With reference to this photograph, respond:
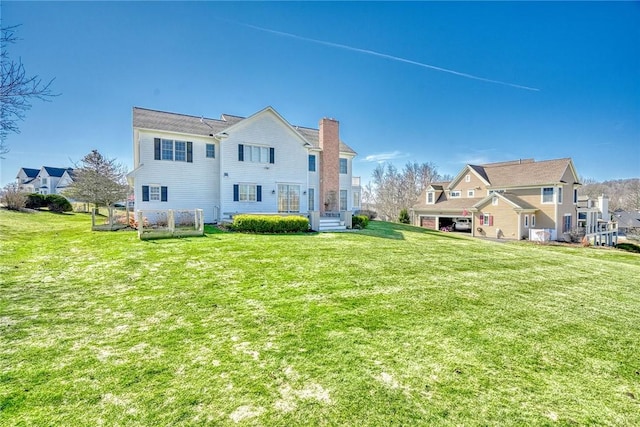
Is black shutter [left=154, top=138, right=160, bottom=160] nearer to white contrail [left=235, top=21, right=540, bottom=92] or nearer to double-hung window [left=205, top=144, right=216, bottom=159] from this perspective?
double-hung window [left=205, top=144, right=216, bottom=159]

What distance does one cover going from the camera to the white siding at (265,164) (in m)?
17.8

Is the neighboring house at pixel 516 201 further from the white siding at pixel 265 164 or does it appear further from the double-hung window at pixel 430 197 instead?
the white siding at pixel 265 164

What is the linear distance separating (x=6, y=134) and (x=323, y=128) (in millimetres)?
16630

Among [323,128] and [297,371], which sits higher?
[323,128]

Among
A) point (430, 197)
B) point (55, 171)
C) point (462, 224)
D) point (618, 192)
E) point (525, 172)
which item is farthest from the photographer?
point (618, 192)

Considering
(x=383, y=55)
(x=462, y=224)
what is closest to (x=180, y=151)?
(x=383, y=55)

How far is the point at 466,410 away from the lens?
2604 mm

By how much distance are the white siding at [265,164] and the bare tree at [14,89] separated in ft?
36.8

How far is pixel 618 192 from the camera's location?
69562mm

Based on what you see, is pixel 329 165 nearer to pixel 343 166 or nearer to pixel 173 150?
pixel 343 166

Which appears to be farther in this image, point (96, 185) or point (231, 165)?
point (231, 165)

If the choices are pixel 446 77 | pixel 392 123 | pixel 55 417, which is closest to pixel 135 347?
pixel 55 417

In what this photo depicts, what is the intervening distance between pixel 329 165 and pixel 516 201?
2152 cm

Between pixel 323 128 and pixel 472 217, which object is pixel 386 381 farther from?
pixel 472 217
